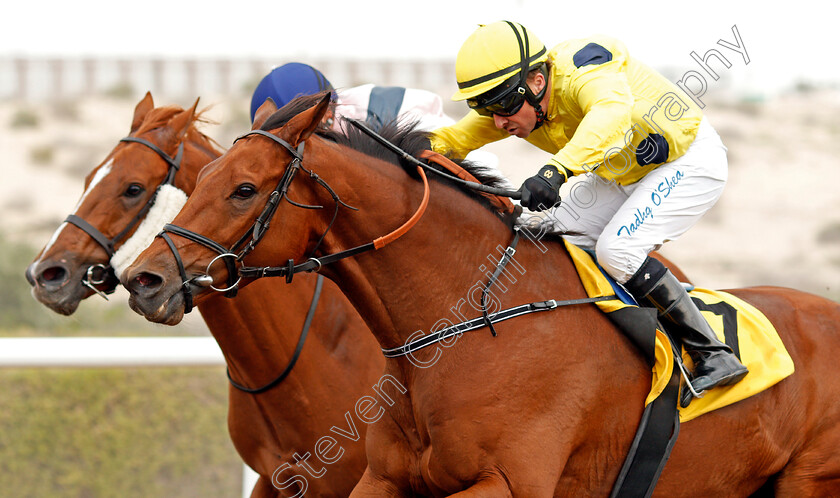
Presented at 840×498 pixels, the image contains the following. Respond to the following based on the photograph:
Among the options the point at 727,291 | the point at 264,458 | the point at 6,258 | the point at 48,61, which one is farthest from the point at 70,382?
the point at 48,61

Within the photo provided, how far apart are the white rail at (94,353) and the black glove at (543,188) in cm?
268

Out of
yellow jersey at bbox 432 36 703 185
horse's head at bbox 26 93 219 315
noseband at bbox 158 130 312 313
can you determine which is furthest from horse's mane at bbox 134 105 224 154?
noseband at bbox 158 130 312 313

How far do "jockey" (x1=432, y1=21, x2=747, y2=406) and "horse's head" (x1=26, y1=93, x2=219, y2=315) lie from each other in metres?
1.20

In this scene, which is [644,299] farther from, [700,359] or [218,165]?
[218,165]

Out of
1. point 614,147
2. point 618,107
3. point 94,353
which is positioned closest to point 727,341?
point 614,147

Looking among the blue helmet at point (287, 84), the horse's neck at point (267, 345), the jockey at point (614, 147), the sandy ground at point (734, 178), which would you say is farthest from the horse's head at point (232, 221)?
the sandy ground at point (734, 178)

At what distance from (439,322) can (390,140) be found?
0.62 meters

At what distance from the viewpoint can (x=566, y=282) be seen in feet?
9.59

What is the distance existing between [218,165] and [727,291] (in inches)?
83.5

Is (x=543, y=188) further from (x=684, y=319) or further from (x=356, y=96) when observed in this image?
(x=356, y=96)

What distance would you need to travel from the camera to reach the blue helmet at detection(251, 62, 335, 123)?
13.8ft

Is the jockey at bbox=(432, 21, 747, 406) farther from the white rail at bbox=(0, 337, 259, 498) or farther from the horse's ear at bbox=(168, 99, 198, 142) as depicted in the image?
the white rail at bbox=(0, 337, 259, 498)

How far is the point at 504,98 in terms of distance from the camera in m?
2.92

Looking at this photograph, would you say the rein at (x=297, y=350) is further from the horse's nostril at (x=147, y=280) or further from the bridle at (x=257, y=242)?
the horse's nostril at (x=147, y=280)
